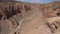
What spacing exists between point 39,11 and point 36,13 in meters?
0.05

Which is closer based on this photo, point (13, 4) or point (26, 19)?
point (26, 19)

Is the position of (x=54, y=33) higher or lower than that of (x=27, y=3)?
lower

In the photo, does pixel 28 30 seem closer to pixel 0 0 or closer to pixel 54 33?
pixel 54 33

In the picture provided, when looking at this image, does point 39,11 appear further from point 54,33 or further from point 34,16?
point 54,33

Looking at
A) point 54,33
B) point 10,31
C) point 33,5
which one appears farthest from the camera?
point 33,5

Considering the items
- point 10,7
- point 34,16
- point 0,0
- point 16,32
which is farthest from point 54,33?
point 0,0

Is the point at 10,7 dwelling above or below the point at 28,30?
above

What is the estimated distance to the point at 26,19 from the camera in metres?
1.08

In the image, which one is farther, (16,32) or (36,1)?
(36,1)

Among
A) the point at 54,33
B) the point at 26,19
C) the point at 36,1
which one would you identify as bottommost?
the point at 54,33

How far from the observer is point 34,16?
3.70 feet

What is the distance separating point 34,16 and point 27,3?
0.55 ft

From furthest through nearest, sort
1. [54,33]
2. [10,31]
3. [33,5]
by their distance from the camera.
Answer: [33,5] < [54,33] < [10,31]

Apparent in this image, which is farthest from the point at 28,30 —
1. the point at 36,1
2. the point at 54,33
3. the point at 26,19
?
the point at 36,1
